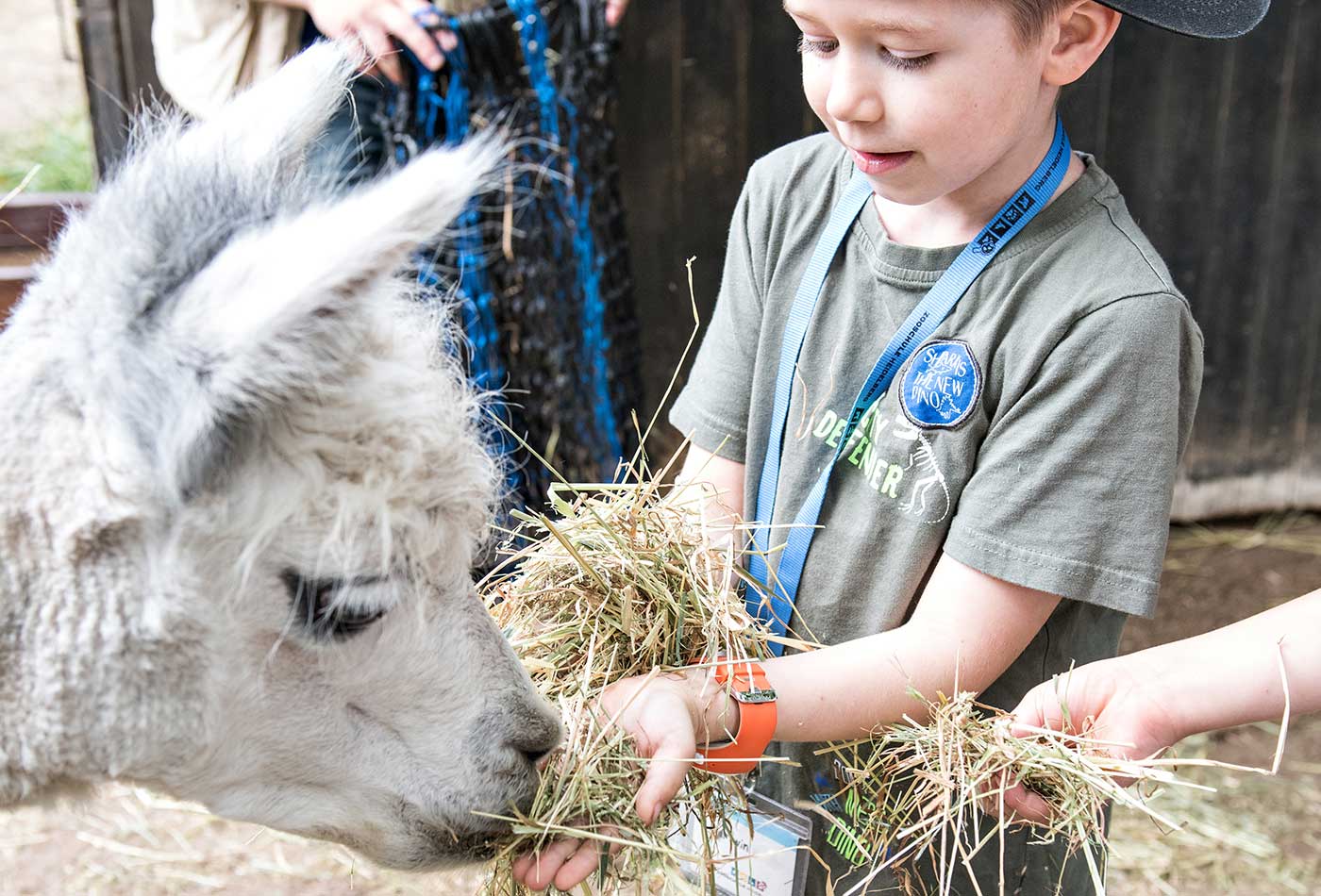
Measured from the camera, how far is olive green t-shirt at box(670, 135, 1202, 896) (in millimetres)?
1403

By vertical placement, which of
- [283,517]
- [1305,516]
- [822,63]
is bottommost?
[1305,516]

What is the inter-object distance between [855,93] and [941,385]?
36 centimetres

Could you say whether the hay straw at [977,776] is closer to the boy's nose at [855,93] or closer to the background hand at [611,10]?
the boy's nose at [855,93]

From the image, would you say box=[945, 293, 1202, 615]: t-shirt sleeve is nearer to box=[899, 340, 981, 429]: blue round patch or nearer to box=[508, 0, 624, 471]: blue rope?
box=[899, 340, 981, 429]: blue round patch

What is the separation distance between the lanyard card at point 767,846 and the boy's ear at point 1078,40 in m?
1.00

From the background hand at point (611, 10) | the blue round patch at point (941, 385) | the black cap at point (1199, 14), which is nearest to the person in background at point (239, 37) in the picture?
the background hand at point (611, 10)

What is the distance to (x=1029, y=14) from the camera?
4.58 feet

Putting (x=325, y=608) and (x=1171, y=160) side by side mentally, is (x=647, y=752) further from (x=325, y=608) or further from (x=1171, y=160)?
(x=1171, y=160)

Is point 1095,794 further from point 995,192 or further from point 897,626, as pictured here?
point 995,192

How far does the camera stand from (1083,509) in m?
1.41

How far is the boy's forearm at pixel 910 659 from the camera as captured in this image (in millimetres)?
1469

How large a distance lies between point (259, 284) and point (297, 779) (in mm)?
564

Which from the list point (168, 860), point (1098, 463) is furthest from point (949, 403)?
point (168, 860)

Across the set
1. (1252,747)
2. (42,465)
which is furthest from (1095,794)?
(1252,747)
